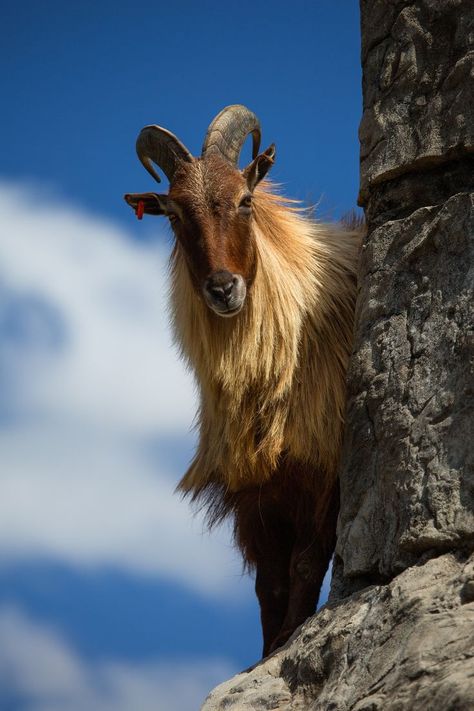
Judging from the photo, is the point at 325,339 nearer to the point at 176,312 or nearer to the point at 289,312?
the point at 289,312

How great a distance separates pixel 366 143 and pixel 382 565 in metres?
2.19

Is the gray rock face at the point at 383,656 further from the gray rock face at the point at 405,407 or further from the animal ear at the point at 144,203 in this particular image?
the animal ear at the point at 144,203

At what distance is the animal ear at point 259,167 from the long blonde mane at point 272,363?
154 millimetres

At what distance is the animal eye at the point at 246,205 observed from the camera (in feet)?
22.1

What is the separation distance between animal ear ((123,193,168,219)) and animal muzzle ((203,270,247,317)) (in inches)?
37.6

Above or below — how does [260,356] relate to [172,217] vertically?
below

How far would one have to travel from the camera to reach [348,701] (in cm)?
459

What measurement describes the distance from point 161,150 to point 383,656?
3.67 m

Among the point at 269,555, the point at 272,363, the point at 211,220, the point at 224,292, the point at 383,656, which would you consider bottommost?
the point at 383,656

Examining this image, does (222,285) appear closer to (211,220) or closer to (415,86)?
(211,220)

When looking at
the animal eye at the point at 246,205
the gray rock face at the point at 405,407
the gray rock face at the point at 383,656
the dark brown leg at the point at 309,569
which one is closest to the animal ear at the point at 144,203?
the animal eye at the point at 246,205

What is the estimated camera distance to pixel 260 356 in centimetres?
660

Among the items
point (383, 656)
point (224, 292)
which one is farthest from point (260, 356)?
point (383, 656)

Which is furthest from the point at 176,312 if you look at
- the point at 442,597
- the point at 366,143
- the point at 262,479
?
the point at 442,597
